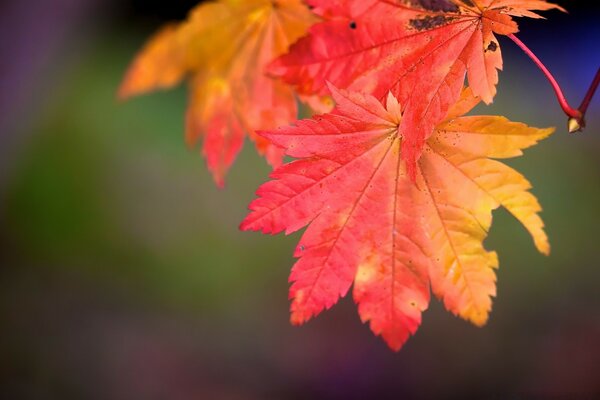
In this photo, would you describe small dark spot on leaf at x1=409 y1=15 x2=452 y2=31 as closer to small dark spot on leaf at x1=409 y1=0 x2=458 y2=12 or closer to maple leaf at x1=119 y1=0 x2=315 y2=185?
small dark spot on leaf at x1=409 y1=0 x2=458 y2=12

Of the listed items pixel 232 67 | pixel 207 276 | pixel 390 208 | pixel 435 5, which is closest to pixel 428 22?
pixel 435 5

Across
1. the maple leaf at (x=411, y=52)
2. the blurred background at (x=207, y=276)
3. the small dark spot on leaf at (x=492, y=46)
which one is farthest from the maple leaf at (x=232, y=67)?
the blurred background at (x=207, y=276)

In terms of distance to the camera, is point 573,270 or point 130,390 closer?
point 573,270

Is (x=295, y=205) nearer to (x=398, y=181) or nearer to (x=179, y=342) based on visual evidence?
(x=398, y=181)

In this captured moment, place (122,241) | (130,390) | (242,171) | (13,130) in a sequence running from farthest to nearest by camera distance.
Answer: (242,171), (122,241), (130,390), (13,130)

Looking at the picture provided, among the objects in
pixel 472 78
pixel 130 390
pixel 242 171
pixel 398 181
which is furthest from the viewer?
pixel 242 171

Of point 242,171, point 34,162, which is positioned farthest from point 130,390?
point 34,162
